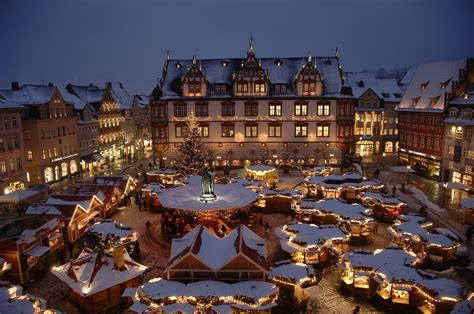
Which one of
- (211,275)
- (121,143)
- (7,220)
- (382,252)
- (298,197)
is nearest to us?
(211,275)

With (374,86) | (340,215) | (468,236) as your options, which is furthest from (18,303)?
(374,86)

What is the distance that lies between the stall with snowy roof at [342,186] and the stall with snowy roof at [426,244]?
1030 cm

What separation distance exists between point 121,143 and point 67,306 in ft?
178

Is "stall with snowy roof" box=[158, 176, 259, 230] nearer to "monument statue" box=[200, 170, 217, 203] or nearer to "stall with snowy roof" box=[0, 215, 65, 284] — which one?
"monument statue" box=[200, 170, 217, 203]

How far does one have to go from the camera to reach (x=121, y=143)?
7275 cm

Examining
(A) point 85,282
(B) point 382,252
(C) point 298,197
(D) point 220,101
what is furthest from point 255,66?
(A) point 85,282

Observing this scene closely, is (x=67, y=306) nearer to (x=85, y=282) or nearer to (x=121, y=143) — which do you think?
(x=85, y=282)

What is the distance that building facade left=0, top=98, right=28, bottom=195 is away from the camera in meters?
41.7

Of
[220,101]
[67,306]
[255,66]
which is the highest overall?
[255,66]

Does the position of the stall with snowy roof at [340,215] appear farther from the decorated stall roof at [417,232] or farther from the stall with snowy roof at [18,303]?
the stall with snowy roof at [18,303]

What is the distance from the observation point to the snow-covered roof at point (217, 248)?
64.0 ft

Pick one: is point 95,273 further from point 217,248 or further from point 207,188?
point 207,188

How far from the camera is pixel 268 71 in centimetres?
5747

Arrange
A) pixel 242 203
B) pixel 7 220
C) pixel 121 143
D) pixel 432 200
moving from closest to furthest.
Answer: pixel 7 220 → pixel 242 203 → pixel 432 200 → pixel 121 143
